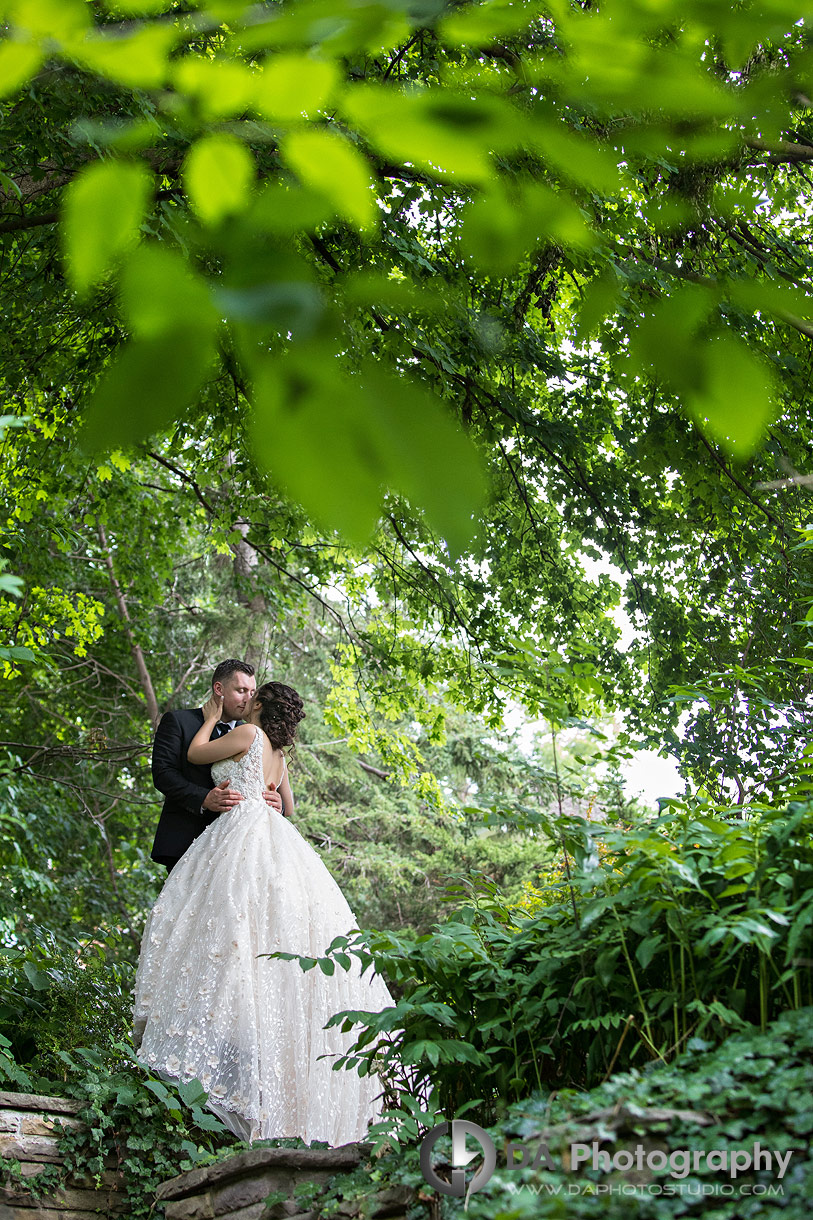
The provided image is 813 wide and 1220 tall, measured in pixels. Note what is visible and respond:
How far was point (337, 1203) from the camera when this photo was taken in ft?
6.48

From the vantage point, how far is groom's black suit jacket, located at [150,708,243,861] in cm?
427

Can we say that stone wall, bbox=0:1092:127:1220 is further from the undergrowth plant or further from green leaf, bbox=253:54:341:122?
green leaf, bbox=253:54:341:122

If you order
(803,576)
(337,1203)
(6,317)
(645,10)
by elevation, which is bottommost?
(337,1203)

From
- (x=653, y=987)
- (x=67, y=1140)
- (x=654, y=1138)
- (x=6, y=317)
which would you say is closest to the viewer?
(x=654, y=1138)

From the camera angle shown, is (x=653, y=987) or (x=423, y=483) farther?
(x=653, y=987)

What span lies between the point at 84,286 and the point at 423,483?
287mm

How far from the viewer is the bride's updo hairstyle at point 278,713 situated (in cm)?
452

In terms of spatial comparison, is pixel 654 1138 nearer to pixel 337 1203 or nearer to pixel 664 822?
pixel 664 822

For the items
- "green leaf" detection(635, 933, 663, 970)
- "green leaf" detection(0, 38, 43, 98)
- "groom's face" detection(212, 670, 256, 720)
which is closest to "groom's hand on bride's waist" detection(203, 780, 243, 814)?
"groom's face" detection(212, 670, 256, 720)

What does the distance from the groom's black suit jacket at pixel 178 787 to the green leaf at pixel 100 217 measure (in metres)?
3.84

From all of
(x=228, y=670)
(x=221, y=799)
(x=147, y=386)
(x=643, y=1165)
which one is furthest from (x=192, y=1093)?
(x=147, y=386)

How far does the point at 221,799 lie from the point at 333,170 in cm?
385

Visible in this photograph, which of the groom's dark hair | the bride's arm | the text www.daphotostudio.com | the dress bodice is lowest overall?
the text www.daphotostudio.com

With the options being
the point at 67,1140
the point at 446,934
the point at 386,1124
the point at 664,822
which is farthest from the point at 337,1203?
the point at 67,1140
